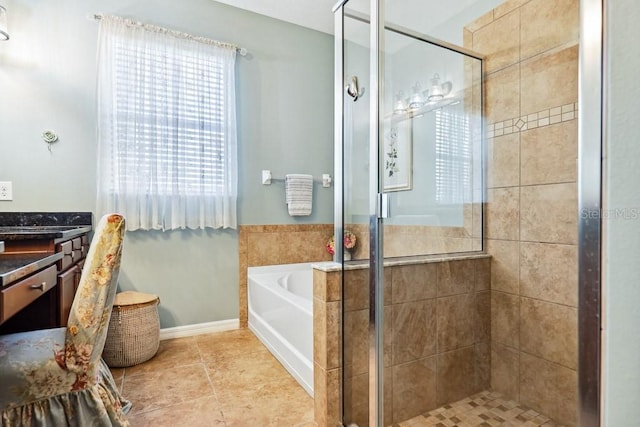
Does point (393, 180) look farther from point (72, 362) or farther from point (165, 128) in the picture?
point (165, 128)

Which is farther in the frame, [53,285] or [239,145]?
[239,145]

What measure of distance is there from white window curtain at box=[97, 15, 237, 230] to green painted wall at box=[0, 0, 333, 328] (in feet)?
0.34

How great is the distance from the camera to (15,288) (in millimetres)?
Result: 962

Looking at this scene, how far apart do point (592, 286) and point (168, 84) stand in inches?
109

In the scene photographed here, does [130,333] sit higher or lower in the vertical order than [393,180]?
lower

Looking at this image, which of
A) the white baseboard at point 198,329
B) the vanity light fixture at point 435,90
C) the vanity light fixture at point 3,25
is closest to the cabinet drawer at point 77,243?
the white baseboard at point 198,329

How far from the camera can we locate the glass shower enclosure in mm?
1479

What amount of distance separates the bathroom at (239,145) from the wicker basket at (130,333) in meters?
0.41

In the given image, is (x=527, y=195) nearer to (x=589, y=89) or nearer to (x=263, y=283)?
(x=589, y=89)

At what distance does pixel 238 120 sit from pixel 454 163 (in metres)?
1.79

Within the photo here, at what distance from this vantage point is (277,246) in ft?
9.77

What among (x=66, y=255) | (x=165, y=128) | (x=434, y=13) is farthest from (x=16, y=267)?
(x=434, y=13)

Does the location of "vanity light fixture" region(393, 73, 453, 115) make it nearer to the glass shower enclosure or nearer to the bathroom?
the glass shower enclosure

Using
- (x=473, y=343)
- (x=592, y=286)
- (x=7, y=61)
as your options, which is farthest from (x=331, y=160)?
(x=592, y=286)
